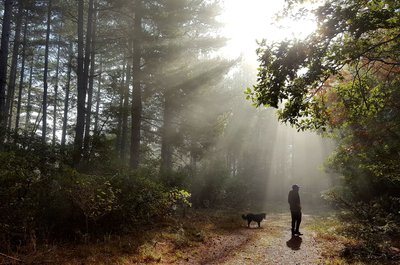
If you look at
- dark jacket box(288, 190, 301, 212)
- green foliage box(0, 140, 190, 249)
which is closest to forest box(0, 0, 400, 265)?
green foliage box(0, 140, 190, 249)

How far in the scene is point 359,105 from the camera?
7113 mm

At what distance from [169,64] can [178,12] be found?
258 cm

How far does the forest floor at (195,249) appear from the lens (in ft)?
22.9

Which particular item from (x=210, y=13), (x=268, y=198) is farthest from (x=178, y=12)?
(x=268, y=198)

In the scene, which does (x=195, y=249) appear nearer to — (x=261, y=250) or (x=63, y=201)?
(x=261, y=250)

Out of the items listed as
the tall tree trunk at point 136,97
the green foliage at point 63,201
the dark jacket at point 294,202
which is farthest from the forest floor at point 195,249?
the tall tree trunk at point 136,97

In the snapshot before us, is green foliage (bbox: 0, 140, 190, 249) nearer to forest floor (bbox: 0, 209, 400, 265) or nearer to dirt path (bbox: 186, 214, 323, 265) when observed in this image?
forest floor (bbox: 0, 209, 400, 265)

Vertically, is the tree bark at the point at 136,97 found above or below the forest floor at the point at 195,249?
above

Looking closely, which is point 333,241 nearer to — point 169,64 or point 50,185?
point 50,185

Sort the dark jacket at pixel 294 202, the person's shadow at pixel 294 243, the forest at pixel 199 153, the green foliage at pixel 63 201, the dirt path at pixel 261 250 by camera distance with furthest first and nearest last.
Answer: the dark jacket at pixel 294 202, the person's shadow at pixel 294 243, the dirt path at pixel 261 250, the green foliage at pixel 63 201, the forest at pixel 199 153

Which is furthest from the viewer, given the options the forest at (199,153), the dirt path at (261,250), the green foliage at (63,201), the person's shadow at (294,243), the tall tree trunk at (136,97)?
the tall tree trunk at (136,97)

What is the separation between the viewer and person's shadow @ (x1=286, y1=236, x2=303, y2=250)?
1006cm

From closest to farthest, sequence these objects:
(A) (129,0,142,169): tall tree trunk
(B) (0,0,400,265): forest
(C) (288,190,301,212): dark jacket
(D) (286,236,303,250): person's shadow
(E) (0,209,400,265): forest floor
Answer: (B) (0,0,400,265): forest
(E) (0,209,400,265): forest floor
(D) (286,236,303,250): person's shadow
(C) (288,190,301,212): dark jacket
(A) (129,0,142,169): tall tree trunk

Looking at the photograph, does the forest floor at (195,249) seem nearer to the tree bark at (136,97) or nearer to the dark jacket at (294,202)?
the dark jacket at (294,202)
